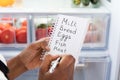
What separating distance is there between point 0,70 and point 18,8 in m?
0.59

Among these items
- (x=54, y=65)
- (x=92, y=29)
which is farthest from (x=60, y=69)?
(x=92, y=29)

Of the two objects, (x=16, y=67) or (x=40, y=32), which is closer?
(x=16, y=67)

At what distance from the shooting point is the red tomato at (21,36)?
1.24 m

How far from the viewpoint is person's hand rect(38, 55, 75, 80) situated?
0.77 meters

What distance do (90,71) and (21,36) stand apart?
1.64 feet

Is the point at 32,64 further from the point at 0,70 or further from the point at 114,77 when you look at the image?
the point at 114,77

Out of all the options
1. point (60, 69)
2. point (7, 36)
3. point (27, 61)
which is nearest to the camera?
point (60, 69)

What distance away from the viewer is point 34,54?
1.00m

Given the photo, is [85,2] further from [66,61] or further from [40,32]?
[66,61]

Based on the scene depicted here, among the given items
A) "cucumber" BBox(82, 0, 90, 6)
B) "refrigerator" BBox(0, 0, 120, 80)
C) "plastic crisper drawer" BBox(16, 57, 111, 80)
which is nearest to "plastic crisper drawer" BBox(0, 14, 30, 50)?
"refrigerator" BBox(0, 0, 120, 80)

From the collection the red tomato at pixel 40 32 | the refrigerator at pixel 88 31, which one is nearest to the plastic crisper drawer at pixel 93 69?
the refrigerator at pixel 88 31

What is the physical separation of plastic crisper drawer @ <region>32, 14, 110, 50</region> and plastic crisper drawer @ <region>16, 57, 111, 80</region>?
0.29ft

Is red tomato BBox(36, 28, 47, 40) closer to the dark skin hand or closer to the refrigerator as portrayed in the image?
the refrigerator

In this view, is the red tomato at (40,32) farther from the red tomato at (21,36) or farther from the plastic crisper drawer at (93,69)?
the plastic crisper drawer at (93,69)
